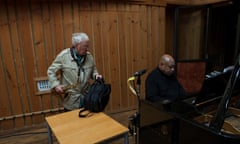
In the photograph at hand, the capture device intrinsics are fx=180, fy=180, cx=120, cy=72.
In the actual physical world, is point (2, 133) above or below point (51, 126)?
below

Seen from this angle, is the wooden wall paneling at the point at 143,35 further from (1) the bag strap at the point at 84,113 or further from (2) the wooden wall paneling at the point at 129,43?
(1) the bag strap at the point at 84,113

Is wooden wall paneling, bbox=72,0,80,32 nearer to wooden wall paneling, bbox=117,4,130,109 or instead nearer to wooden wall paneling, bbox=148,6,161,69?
wooden wall paneling, bbox=117,4,130,109

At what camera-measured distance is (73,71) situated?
2.12m

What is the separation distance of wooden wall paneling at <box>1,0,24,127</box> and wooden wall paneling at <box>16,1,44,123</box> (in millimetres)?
152

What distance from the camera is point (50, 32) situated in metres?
2.89

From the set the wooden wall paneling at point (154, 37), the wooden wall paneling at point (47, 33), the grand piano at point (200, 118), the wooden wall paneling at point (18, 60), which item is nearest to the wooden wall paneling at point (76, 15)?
the wooden wall paneling at point (47, 33)

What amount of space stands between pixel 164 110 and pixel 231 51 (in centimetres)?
404

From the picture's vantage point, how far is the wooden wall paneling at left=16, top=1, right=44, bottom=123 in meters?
2.69

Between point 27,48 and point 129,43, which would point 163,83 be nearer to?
point 129,43

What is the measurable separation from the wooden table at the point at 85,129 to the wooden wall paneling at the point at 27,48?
136 centimetres

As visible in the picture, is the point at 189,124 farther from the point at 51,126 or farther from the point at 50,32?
the point at 50,32

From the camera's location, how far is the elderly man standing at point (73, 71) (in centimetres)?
206

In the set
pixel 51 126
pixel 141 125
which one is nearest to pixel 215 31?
pixel 141 125

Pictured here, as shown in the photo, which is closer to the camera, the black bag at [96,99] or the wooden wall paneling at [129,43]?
the black bag at [96,99]
